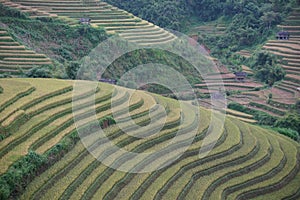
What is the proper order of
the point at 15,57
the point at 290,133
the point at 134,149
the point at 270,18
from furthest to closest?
the point at 270,18, the point at 15,57, the point at 290,133, the point at 134,149

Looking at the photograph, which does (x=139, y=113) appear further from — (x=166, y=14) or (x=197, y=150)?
(x=166, y=14)

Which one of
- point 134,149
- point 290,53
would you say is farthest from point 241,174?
point 290,53

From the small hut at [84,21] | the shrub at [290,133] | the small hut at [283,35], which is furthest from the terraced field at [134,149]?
the small hut at [283,35]

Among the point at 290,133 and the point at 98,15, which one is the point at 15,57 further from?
the point at 290,133

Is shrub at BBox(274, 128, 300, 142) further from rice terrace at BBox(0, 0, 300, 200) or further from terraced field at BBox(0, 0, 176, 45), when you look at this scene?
terraced field at BBox(0, 0, 176, 45)

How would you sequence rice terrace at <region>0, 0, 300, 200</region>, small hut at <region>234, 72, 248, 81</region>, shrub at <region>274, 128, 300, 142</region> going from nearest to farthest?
rice terrace at <region>0, 0, 300, 200</region> → shrub at <region>274, 128, 300, 142</region> → small hut at <region>234, 72, 248, 81</region>

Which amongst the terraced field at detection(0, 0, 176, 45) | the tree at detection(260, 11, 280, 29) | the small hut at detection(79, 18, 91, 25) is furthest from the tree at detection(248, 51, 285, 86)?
the small hut at detection(79, 18, 91, 25)

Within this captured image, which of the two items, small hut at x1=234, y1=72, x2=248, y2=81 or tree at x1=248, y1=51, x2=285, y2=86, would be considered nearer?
tree at x1=248, y1=51, x2=285, y2=86

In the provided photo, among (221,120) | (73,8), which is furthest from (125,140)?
(73,8)
